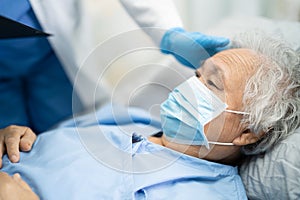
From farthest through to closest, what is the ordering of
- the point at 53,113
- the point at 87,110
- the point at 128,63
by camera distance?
the point at 53,113 → the point at 87,110 → the point at 128,63

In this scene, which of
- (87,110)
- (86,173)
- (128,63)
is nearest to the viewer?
(86,173)

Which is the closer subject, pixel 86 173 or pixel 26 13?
pixel 86 173

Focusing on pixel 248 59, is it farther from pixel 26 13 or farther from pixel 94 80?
pixel 26 13

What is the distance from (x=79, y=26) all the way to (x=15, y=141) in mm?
477

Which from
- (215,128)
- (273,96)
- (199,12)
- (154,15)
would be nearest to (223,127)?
(215,128)

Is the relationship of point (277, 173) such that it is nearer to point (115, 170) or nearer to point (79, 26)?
point (115, 170)

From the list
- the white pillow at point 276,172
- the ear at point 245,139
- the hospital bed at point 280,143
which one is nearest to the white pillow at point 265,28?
the hospital bed at point 280,143

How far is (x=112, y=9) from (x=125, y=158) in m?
0.97

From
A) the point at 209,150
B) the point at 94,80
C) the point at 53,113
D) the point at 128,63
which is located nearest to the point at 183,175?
the point at 209,150

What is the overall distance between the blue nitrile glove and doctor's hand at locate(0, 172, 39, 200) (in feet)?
1.93

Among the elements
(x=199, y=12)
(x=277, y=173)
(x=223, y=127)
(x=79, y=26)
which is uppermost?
(x=79, y=26)

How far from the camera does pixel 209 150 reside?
116 cm

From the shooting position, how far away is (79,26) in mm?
1430

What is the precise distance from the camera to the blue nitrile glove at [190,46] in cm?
125
